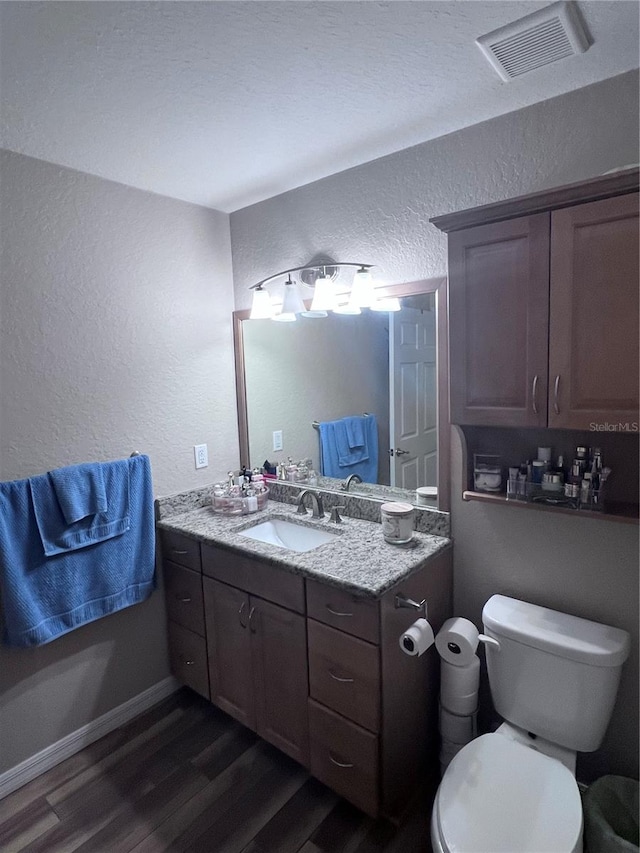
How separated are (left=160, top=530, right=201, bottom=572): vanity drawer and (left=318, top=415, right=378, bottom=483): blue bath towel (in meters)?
0.69

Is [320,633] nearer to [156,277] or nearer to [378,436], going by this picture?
[378,436]

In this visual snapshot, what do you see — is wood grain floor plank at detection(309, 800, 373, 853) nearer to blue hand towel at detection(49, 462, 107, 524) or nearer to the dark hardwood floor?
the dark hardwood floor

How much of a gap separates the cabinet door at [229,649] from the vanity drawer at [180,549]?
106 mm

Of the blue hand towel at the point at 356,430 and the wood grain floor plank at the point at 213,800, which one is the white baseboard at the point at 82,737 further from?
the blue hand towel at the point at 356,430

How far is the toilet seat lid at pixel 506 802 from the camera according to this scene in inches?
43.4

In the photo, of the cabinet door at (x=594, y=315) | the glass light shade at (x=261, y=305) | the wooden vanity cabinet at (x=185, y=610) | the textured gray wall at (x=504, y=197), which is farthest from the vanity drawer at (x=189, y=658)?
the cabinet door at (x=594, y=315)

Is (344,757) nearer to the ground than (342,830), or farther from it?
farther from it

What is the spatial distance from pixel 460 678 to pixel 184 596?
47.3 inches

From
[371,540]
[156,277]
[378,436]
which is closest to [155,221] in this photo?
[156,277]

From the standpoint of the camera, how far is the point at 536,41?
1.20 metres

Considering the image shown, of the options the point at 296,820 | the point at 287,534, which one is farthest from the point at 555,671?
the point at 287,534

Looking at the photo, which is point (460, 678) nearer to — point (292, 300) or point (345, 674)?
point (345, 674)

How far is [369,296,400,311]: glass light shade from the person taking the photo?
73.5 inches

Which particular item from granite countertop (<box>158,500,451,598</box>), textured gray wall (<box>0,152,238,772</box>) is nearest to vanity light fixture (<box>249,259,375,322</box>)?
textured gray wall (<box>0,152,238,772</box>)
